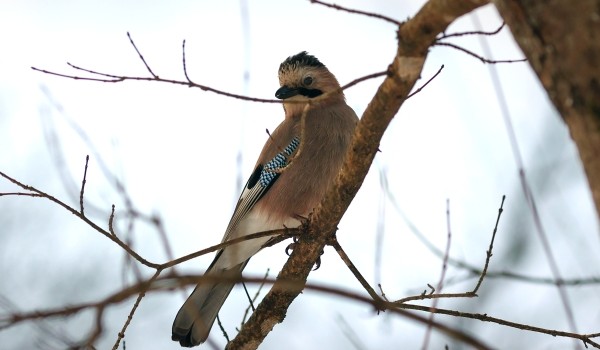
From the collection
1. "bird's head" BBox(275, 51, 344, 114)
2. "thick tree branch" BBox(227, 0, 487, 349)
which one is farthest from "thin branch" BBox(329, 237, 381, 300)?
"bird's head" BBox(275, 51, 344, 114)

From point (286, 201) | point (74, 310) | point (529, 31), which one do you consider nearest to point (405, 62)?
point (529, 31)

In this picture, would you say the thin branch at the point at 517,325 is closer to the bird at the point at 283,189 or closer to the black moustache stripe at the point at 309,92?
the bird at the point at 283,189

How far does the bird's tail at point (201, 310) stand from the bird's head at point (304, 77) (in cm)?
155

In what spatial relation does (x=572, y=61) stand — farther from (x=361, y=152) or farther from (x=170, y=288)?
(x=361, y=152)

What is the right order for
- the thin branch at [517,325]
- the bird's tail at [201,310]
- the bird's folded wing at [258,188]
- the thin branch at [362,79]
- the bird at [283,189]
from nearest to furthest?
the thin branch at [362,79], the thin branch at [517,325], the bird's tail at [201,310], the bird at [283,189], the bird's folded wing at [258,188]

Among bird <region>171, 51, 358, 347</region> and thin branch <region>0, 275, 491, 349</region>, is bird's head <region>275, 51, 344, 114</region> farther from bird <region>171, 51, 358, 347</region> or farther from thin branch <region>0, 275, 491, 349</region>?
thin branch <region>0, 275, 491, 349</region>

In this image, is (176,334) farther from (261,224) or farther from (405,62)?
(405,62)

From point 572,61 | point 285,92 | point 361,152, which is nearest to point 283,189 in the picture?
point 285,92

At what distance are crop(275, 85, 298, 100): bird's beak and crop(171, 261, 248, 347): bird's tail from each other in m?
1.38

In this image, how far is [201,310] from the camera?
5.22m

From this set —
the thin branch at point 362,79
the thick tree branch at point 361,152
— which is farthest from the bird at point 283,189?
the thin branch at point 362,79

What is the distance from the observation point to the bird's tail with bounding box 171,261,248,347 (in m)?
4.92

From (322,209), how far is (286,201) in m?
1.44

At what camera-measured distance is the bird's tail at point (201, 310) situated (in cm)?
492
